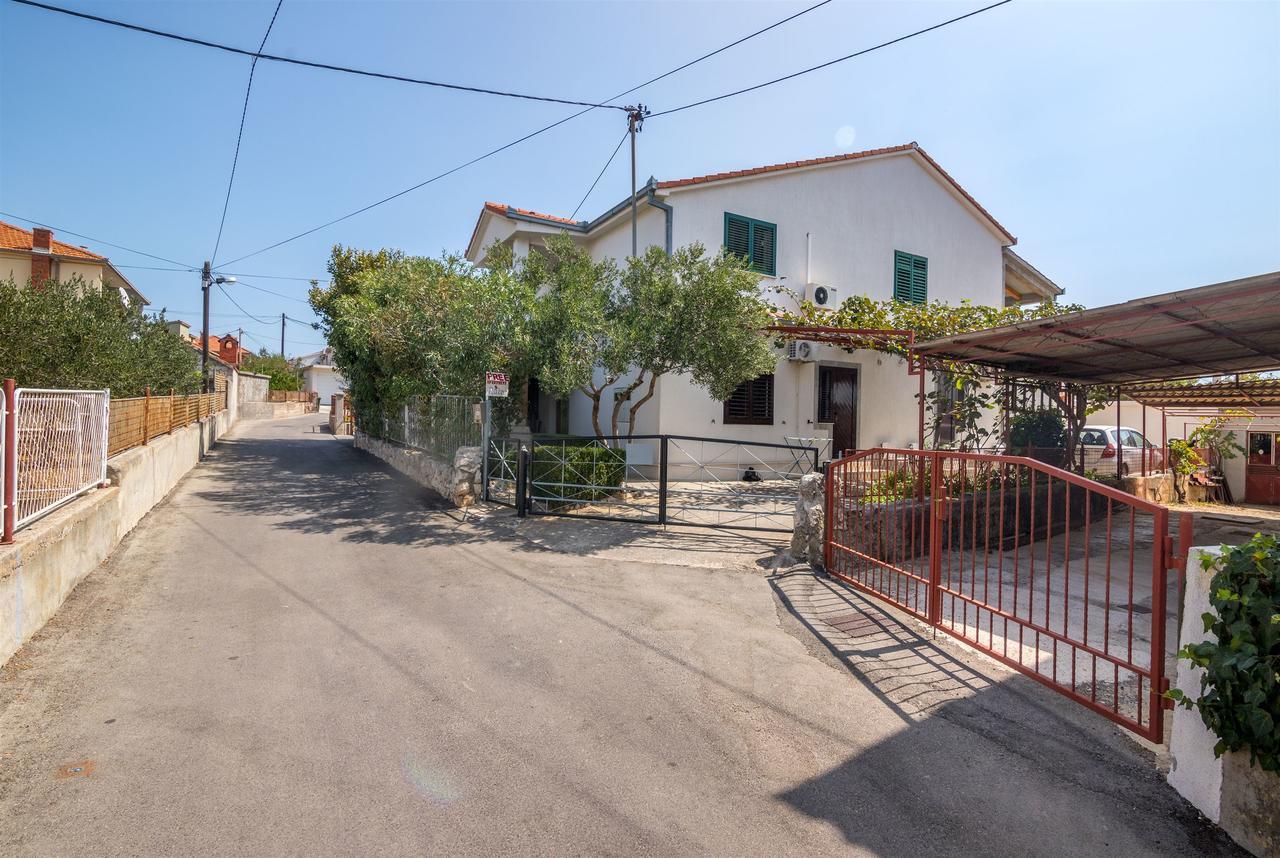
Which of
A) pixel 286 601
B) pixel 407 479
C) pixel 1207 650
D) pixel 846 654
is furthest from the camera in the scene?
pixel 407 479

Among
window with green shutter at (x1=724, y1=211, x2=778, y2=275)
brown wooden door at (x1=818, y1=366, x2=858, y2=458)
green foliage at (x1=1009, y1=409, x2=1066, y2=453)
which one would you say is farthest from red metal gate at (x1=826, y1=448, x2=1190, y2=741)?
window with green shutter at (x1=724, y1=211, x2=778, y2=275)

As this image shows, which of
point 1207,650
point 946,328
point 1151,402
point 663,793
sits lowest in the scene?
point 663,793

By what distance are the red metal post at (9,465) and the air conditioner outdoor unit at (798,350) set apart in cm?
1197

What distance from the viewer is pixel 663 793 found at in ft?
9.86

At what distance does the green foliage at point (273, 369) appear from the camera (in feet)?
187

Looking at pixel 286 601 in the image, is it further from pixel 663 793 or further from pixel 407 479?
pixel 407 479

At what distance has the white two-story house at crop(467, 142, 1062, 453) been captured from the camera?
13.2 metres

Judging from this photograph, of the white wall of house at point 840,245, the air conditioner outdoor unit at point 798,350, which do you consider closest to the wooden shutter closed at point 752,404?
the white wall of house at point 840,245

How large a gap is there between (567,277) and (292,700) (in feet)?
25.4

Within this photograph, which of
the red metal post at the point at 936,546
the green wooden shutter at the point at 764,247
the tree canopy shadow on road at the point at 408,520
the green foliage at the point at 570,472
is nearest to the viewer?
the red metal post at the point at 936,546

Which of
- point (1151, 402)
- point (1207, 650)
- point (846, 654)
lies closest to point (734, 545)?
point (846, 654)

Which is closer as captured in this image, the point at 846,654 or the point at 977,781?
the point at 977,781

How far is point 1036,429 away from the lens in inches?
475

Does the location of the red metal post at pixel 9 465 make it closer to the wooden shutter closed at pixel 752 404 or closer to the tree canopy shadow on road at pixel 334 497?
the tree canopy shadow on road at pixel 334 497
